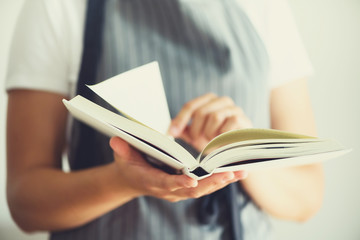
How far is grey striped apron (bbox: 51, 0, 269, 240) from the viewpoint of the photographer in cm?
55

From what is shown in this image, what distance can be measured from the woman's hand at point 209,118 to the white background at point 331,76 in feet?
2.11

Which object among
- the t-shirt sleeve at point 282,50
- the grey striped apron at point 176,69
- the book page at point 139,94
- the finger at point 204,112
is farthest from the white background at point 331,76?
the book page at point 139,94

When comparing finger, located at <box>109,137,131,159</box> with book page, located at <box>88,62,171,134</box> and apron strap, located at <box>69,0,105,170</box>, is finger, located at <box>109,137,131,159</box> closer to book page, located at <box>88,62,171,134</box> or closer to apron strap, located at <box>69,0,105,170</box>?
book page, located at <box>88,62,171,134</box>

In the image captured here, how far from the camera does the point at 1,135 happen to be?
3.06 ft

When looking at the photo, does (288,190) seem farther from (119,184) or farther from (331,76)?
(331,76)

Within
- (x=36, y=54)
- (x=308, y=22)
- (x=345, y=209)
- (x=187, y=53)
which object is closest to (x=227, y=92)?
(x=187, y=53)

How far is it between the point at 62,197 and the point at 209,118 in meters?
0.30

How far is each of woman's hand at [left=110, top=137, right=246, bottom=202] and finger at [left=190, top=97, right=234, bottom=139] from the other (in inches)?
4.6

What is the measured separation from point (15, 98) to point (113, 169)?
0.93 ft

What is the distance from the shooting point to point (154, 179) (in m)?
0.35

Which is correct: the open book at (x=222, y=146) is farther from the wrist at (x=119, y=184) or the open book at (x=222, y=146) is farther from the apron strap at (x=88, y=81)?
the apron strap at (x=88, y=81)

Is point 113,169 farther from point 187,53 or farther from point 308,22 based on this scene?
point 308,22

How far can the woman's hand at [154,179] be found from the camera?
31cm

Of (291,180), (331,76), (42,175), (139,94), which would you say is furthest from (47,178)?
(331,76)
